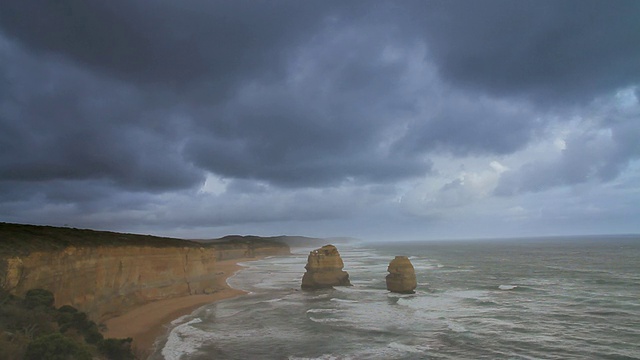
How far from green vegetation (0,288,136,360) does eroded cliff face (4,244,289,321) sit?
2.73 metres

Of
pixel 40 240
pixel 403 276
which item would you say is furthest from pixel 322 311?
pixel 40 240

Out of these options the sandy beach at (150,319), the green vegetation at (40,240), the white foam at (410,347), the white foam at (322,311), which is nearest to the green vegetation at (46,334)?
the sandy beach at (150,319)

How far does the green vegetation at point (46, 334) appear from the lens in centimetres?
1581

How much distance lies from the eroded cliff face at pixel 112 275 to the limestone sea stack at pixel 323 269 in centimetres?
1313

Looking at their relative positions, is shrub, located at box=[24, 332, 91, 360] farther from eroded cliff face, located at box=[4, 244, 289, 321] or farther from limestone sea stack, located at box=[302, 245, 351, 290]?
limestone sea stack, located at box=[302, 245, 351, 290]

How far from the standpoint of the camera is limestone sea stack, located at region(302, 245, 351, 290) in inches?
1969

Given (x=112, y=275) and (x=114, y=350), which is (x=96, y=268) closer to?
(x=112, y=275)

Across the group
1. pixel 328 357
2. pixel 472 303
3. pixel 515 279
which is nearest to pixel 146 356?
pixel 328 357

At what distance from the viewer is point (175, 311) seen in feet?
122

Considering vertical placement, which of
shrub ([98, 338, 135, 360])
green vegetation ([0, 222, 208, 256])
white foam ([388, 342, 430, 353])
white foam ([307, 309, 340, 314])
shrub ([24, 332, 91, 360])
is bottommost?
white foam ([388, 342, 430, 353])

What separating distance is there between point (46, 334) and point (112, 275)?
1855cm

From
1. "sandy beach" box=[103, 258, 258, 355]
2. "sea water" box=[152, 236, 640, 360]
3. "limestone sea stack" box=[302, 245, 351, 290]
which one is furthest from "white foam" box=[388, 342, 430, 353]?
"limestone sea stack" box=[302, 245, 351, 290]

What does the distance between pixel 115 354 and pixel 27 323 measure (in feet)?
15.7

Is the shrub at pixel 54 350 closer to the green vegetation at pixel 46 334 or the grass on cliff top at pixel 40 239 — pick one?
the green vegetation at pixel 46 334
